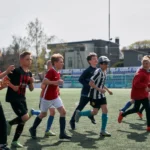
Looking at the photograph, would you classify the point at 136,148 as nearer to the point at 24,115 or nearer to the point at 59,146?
the point at 59,146

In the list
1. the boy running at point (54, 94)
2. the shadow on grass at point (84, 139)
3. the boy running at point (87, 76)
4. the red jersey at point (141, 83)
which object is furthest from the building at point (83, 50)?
the boy running at point (54, 94)

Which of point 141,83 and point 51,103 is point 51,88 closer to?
point 51,103

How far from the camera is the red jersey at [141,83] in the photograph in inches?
285

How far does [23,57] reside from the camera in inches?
231

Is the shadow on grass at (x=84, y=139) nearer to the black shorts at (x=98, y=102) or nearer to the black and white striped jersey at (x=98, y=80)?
the black shorts at (x=98, y=102)

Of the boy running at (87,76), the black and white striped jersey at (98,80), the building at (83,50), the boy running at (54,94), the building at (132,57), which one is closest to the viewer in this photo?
the boy running at (54,94)

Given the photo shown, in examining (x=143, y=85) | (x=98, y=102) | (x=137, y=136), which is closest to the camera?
(x=137, y=136)

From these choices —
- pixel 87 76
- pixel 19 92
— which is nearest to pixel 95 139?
pixel 19 92

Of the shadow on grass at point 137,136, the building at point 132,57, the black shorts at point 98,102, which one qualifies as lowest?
the shadow on grass at point 137,136

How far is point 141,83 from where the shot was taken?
723 cm

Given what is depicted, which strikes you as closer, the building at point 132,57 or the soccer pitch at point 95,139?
the soccer pitch at point 95,139

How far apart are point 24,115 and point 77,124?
2.97 metres

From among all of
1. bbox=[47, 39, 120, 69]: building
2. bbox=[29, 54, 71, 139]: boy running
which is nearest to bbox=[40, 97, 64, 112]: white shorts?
bbox=[29, 54, 71, 139]: boy running

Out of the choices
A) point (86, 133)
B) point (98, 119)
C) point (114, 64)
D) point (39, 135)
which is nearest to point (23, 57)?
point (39, 135)
